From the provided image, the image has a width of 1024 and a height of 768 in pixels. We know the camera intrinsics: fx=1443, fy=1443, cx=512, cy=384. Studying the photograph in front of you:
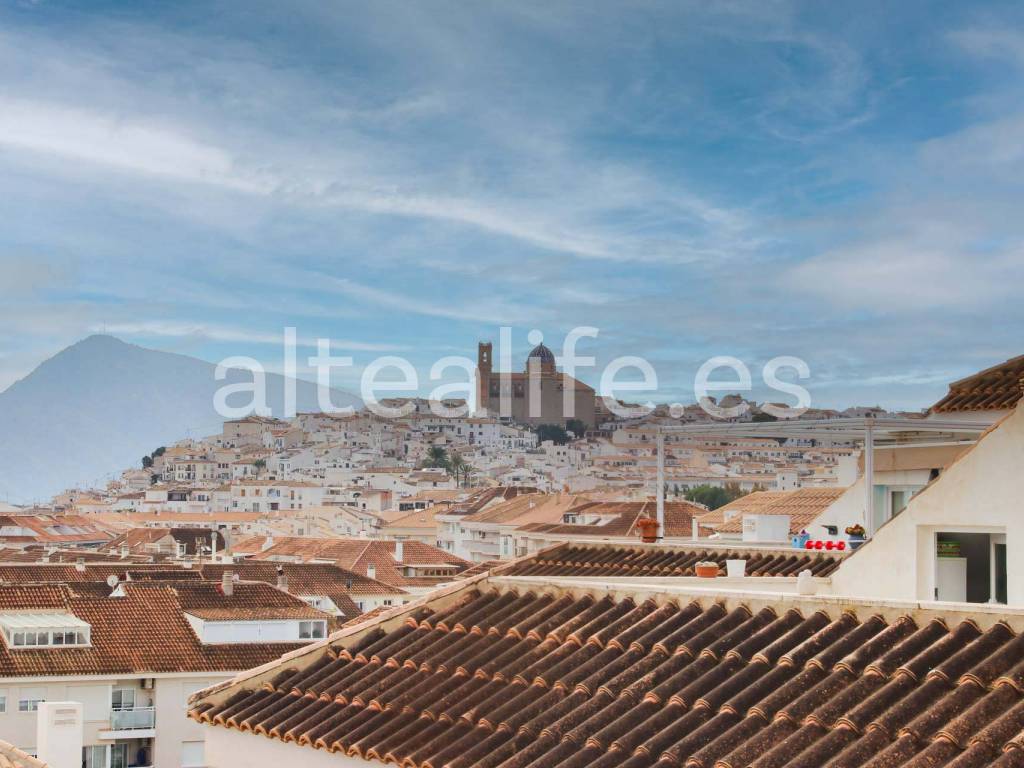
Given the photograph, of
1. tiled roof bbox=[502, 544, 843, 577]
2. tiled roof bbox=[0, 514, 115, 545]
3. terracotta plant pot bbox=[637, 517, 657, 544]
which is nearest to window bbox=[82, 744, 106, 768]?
terracotta plant pot bbox=[637, 517, 657, 544]

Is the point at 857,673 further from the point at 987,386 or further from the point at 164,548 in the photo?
the point at 164,548

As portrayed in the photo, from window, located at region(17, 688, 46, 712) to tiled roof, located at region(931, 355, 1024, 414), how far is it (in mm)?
26755

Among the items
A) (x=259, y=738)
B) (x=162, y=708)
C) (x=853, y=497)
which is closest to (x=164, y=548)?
(x=162, y=708)

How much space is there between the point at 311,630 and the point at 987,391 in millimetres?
30377

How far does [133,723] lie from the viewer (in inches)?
1433

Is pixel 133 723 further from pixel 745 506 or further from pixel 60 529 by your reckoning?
pixel 60 529

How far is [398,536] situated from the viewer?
120 meters

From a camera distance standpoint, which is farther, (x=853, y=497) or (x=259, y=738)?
(x=853, y=497)

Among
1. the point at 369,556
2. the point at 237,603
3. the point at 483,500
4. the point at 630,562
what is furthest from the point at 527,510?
the point at 630,562

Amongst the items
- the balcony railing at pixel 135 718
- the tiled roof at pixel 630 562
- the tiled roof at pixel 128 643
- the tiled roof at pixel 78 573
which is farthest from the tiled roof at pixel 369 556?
the tiled roof at pixel 630 562

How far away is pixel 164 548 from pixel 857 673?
95454mm

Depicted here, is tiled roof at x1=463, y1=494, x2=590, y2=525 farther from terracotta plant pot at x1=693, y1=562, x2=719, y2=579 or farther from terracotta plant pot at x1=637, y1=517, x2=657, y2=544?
terracotta plant pot at x1=693, y1=562, x2=719, y2=579

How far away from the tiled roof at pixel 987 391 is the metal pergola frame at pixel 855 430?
0.37 metres

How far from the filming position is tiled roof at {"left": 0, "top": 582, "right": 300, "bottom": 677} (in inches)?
1406
